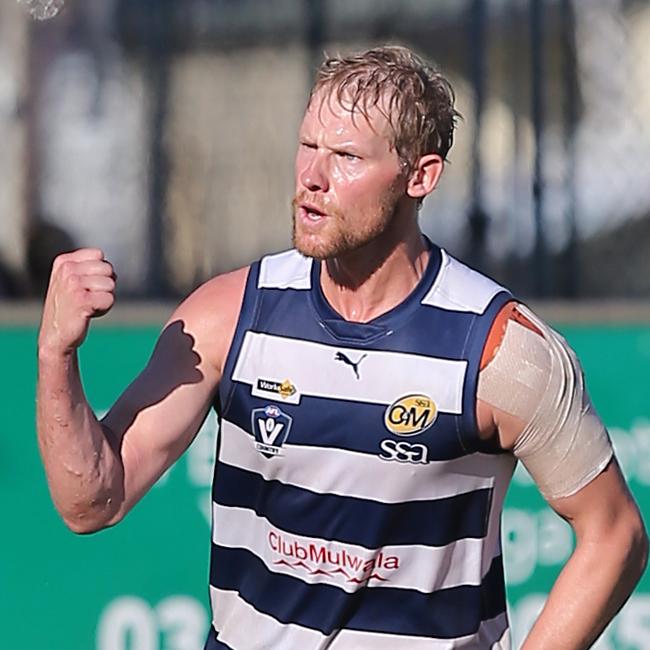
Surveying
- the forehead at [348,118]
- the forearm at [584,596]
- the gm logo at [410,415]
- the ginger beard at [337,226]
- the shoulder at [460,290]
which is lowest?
the forearm at [584,596]

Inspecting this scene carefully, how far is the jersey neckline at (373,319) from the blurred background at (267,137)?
6.27 feet

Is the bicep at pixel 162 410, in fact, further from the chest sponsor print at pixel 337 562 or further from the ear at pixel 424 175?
the ear at pixel 424 175

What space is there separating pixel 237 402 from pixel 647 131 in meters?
2.42

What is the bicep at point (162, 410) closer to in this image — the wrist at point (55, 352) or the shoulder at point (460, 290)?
the wrist at point (55, 352)

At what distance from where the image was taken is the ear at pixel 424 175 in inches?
115

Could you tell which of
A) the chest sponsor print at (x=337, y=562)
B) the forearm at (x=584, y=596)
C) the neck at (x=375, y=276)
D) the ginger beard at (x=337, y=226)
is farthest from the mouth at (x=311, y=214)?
the forearm at (x=584, y=596)

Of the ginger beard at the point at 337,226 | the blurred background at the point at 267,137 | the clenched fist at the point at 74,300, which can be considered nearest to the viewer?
the clenched fist at the point at 74,300

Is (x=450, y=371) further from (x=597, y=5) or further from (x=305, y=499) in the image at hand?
(x=597, y=5)

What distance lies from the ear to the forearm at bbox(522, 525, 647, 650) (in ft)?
2.26

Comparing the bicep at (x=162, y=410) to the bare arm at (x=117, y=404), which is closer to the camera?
the bare arm at (x=117, y=404)

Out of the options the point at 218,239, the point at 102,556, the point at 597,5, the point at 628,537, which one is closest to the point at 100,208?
the point at 218,239

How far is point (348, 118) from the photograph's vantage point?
9.36ft

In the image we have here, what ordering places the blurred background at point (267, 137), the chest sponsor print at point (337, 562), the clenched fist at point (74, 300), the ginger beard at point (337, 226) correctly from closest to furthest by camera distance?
the clenched fist at point (74, 300) < the ginger beard at point (337, 226) < the chest sponsor print at point (337, 562) < the blurred background at point (267, 137)

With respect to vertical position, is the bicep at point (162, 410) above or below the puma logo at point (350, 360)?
below
